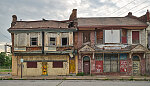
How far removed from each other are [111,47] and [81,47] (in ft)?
14.0

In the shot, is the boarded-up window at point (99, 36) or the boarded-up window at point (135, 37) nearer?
the boarded-up window at point (99, 36)

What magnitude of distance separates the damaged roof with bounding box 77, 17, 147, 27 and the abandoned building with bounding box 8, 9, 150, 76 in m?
0.15

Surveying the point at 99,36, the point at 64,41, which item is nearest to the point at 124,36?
the point at 99,36

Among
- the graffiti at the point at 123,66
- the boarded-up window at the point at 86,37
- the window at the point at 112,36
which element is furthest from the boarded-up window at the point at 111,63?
the boarded-up window at the point at 86,37

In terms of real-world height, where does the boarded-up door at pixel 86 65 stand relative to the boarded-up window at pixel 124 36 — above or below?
below

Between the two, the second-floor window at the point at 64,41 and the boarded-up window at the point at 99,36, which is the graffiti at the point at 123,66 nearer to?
the boarded-up window at the point at 99,36

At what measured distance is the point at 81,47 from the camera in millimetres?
21531

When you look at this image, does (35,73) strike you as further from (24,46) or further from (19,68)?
(24,46)

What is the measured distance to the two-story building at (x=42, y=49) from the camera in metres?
21.7

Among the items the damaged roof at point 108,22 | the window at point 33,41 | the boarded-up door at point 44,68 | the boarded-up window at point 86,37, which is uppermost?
the damaged roof at point 108,22

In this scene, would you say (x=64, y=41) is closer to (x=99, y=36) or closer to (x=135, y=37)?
(x=99, y=36)

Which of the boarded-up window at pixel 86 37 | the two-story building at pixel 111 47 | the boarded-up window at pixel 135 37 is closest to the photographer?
the two-story building at pixel 111 47

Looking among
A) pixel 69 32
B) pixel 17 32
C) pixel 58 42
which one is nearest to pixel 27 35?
pixel 17 32

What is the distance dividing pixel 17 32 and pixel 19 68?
528cm
